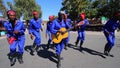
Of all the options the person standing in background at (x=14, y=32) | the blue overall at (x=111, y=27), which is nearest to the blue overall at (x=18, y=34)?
the person standing in background at (x=14, y=32)

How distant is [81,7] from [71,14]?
3675 mm

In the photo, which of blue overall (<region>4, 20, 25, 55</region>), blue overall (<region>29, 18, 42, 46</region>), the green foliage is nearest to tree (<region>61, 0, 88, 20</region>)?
the green foliage

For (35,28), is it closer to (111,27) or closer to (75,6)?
(111,27)

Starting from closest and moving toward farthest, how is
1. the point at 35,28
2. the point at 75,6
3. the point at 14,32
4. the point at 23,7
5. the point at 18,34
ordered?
1. the point at 14,32
2. the point at 18,34
3. the point at 35,28
4. the point at 75,6
5. the point at 23,7

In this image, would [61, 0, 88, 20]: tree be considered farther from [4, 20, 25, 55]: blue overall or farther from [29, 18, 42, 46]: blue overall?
[4, 20, 25, 55]: blue overall

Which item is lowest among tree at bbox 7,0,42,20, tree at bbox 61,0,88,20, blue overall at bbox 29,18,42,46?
tree at bbox 7,0,42,20

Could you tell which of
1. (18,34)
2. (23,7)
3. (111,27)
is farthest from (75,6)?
(18,34)

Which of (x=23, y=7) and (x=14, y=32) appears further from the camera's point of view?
(x=23, y=7)

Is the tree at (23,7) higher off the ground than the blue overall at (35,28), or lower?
lower

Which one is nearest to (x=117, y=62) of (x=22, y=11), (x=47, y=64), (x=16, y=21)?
(x=47, y=64)

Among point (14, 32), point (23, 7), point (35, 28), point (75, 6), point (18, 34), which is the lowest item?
point (23, 7)

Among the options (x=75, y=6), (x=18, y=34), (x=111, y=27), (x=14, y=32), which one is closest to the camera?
(x=14, y=32)

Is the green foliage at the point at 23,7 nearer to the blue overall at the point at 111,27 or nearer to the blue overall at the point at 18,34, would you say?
the blue overall at the point at 111,27

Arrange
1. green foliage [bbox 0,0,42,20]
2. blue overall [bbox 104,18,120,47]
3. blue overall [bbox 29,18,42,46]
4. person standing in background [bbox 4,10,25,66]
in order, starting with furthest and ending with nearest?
green foliage [bbox 0,0,42,20]
blue overall [bbox 29,18,42,46]
blue overall [bbox 104,18,120,47]
person standing in background [bbox 4,10,25,66]
